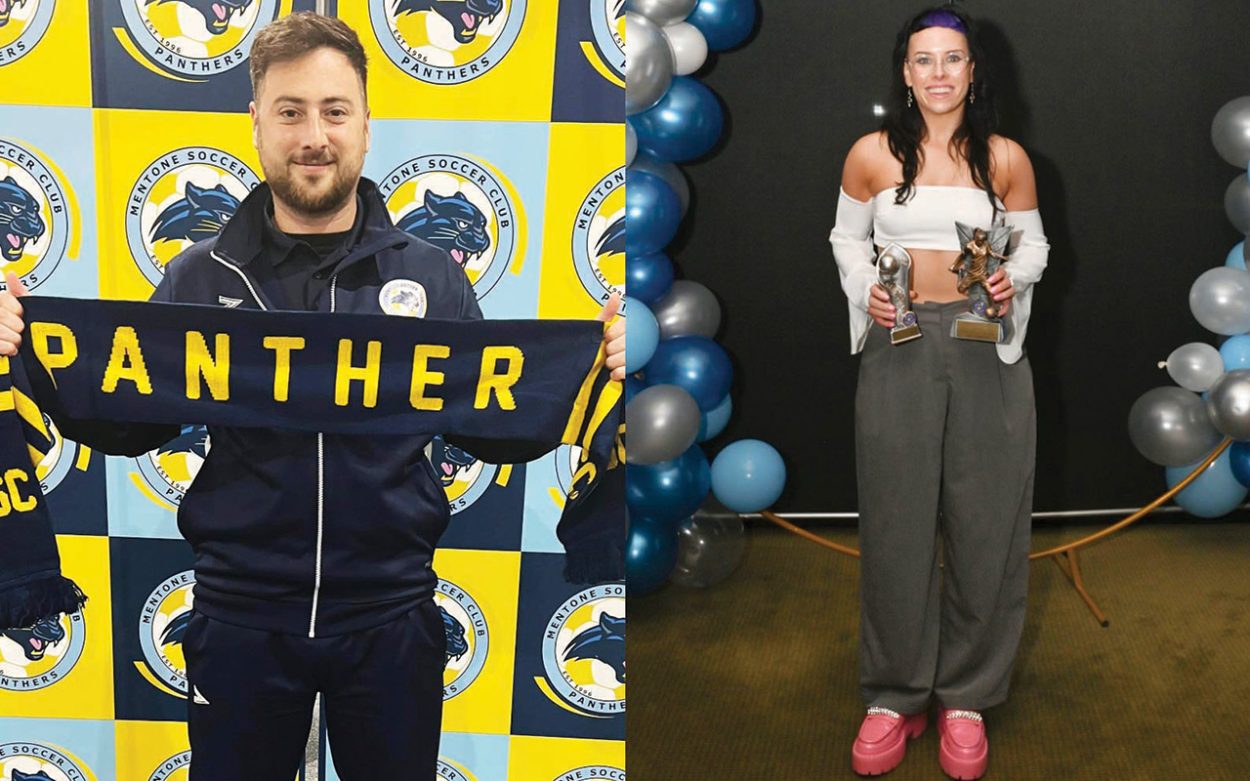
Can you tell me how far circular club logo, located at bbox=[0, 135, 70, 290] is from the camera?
6.38 feet

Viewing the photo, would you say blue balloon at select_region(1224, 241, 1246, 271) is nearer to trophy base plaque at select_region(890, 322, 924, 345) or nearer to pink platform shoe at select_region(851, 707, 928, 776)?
trophy base plaque at select_region(890, 322, 924, 345)

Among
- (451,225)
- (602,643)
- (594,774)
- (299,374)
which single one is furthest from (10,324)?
(594,774)

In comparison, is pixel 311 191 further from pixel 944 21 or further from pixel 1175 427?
pixel 1175 427

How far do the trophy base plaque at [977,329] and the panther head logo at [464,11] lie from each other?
1.29m

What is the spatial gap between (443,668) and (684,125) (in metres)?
1.90

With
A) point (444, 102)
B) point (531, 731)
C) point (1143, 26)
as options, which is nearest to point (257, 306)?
point (444, 102)

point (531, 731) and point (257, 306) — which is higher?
point (257, 306)

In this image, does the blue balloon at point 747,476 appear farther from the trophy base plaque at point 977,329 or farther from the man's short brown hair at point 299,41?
the man's short brown hair at point 299,41

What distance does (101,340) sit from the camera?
1.92 metres

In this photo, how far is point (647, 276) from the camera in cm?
354

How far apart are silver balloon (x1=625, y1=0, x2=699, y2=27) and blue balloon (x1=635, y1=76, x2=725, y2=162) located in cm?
16

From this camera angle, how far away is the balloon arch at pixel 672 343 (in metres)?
3.36

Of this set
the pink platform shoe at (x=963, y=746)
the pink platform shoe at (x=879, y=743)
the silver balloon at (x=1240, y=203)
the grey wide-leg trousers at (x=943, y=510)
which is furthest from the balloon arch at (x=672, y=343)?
the silver balloon at (x=1240, y=203)

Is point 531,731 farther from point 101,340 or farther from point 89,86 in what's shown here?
point 89,86
